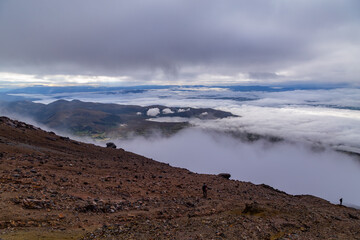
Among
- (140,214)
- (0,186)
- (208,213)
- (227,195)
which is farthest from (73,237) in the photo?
(227,195)

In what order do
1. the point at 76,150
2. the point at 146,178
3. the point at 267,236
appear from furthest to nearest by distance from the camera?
the point at 76,150, the point at 146,178, the point at 267,236

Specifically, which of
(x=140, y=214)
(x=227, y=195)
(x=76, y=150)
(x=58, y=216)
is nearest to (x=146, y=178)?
(x=227, y=195)

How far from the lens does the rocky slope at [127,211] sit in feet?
35.3

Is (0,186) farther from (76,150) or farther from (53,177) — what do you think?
(76,150)

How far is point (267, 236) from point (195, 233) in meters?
4.07

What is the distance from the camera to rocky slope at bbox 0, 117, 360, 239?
1077cm

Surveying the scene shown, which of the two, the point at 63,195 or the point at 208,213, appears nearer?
the point at 63,195

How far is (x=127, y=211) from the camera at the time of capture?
13828mm

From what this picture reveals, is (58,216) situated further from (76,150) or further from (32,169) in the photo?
(76,150)

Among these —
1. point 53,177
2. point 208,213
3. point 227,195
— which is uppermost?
point 53,177

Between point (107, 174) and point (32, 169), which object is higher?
point (32, 169)

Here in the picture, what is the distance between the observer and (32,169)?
1800 centimetres

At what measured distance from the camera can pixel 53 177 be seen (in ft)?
57.5

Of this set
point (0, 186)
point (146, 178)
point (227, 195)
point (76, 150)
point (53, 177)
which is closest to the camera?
point (0, 186)
